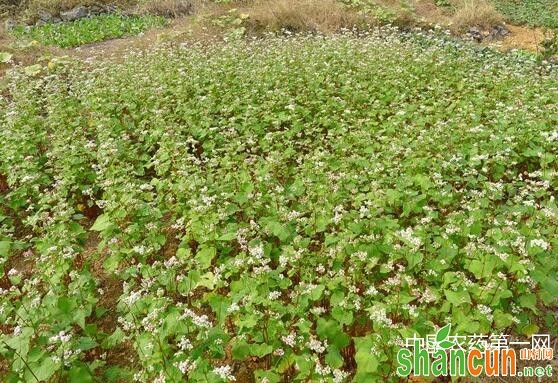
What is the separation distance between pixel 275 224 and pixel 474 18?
57.7 ft

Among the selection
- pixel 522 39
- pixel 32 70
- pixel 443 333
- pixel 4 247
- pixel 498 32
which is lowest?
pixel 522 39

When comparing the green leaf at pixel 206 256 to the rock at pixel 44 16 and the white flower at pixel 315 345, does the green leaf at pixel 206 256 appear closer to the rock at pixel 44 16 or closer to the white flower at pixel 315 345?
the white flower at pixel 315 345

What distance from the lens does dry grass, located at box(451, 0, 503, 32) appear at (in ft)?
59.8

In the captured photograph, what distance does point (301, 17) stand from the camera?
16234mm

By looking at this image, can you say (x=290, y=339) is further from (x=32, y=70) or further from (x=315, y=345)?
(x=32, y=70)

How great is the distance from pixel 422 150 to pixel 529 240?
2.30 metres

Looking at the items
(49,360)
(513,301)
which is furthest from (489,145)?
(49,360)

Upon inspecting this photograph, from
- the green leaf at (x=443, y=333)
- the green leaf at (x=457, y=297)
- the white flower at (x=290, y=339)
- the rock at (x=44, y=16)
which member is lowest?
the green leaf at (x=443, y=333)

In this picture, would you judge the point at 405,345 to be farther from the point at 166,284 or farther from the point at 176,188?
the point at 176,188

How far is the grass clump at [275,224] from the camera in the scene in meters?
3.80

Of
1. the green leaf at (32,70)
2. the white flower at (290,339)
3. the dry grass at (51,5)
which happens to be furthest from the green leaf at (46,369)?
the dry grass at (51,5)

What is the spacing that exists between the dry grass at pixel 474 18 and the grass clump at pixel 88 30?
41.6 ft

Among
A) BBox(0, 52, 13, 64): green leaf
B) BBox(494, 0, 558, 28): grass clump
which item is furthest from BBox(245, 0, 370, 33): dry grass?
BBox(494, 0, 558, 28): grass clump

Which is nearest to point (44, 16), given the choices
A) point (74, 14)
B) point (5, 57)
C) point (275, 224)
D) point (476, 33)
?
A: point (74, 14)
